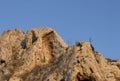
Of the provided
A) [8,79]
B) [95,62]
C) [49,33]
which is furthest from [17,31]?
[95,62]

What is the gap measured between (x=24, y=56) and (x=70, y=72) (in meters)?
15.4

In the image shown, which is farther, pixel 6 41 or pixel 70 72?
pixel 6 41

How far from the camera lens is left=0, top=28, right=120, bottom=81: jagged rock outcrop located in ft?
251

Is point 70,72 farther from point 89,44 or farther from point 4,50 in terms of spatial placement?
point 4,50

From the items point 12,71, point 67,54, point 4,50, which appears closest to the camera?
point 67,54

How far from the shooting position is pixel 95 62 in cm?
7906

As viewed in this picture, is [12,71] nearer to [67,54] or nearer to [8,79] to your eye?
[8,79]

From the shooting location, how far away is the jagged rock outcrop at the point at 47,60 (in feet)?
251

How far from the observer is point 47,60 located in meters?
86.1

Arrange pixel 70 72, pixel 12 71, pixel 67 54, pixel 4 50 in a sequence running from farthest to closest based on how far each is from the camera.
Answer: pixel 4 50 → pixel 12 71 → pixel 67 54 → pixel 70 72

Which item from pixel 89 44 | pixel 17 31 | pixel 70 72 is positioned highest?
pixel 17 31

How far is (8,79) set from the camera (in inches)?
3292

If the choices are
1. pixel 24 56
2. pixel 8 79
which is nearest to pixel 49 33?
pixel 24 56

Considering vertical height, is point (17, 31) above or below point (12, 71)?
above
